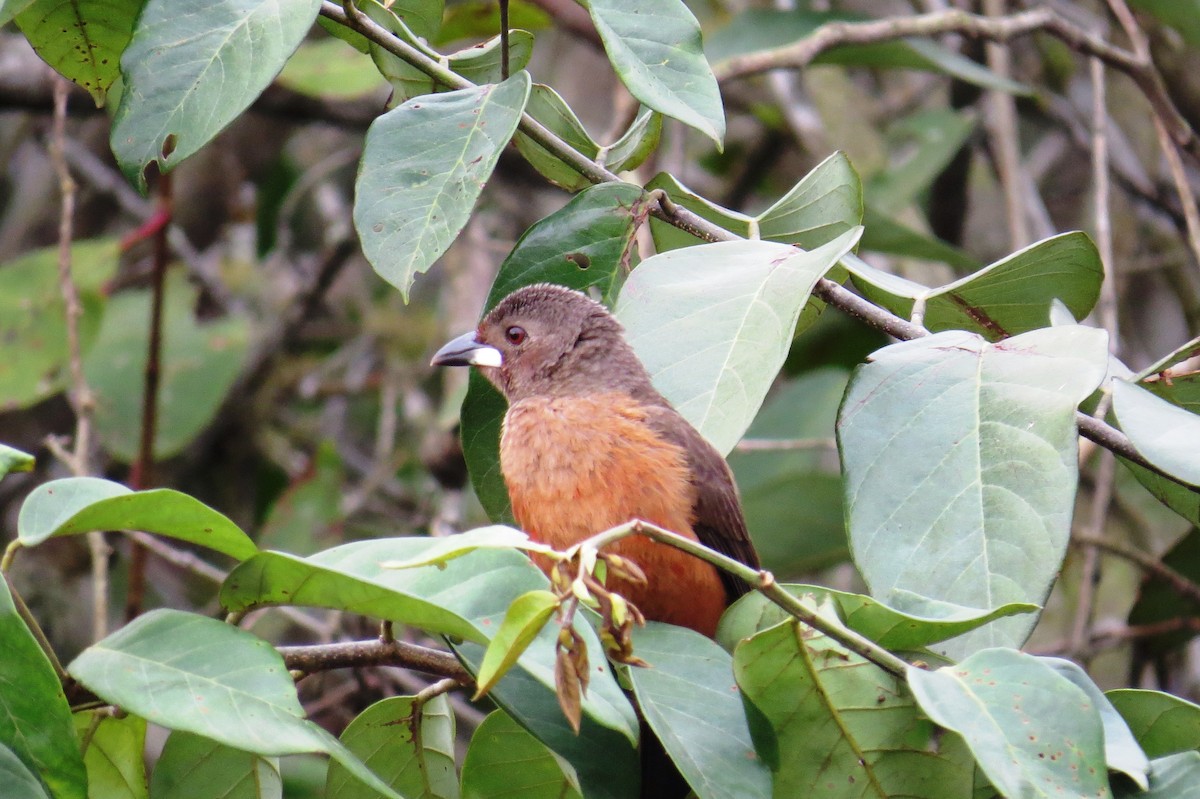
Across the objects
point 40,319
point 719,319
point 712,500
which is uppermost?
point 719,319

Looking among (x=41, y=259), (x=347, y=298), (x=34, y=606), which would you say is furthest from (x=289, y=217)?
(x=34, y=606)

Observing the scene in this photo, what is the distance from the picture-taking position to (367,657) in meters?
1.93

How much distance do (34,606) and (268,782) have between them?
4.26 meters

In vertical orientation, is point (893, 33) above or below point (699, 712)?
above

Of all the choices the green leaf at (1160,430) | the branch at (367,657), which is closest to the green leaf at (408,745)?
the branch at (367,657)

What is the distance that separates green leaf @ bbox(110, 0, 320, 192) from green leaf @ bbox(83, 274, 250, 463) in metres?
3.85

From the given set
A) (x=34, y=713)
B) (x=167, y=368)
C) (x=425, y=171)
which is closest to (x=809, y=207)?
(x=425, y=171)

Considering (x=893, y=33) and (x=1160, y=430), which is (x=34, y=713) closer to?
(x=1160, y=430)

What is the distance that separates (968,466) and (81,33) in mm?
1636

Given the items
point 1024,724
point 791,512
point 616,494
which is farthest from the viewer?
point 791,512

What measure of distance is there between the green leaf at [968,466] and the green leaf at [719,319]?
16 centimetres

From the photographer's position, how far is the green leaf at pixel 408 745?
2037mm

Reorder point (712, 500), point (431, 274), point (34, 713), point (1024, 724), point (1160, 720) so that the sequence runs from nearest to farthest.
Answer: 1. point (1024, 724)
2. point (34, 713)
3. point (1160, 720)
4. point (712, 500)
5. point (431, 274)

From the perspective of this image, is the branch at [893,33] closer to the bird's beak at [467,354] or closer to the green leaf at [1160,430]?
the bird's beak at [467,354]
